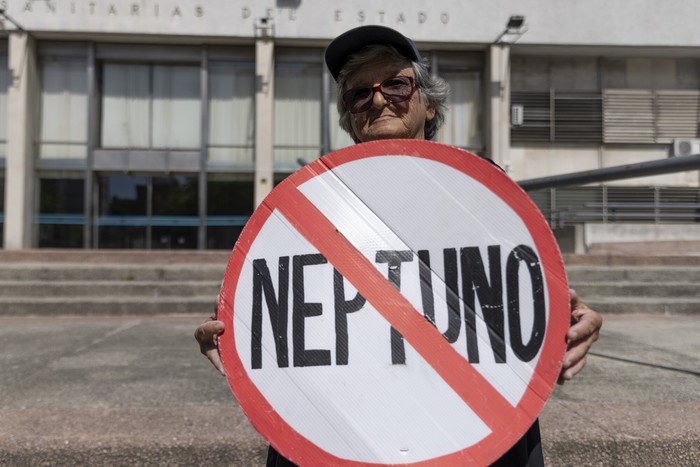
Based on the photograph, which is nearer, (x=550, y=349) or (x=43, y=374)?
(x=550, y=349)

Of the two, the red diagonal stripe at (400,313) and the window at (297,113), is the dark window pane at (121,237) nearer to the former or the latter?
the window at (297,113)

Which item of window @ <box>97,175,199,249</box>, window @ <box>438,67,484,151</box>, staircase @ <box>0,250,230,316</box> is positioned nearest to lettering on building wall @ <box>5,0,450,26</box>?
window @ <box>438,67,484,151</box>

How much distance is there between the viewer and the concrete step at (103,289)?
262 inches

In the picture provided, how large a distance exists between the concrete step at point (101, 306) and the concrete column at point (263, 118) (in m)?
6.29

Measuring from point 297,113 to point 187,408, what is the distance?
11566mm

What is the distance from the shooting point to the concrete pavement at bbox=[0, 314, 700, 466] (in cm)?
200

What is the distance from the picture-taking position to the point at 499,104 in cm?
1302

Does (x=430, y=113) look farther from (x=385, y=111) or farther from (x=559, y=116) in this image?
(x=559, y=116)

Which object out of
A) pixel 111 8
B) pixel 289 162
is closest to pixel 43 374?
pixel 289 162

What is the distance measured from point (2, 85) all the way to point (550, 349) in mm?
15610

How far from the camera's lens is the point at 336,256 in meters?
1.03

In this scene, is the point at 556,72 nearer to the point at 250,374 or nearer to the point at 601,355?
the point at 601,355

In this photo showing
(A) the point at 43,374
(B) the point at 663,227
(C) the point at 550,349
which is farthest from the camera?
(B) the point at 663,227

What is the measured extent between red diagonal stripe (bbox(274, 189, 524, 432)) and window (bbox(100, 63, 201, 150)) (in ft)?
41.8
